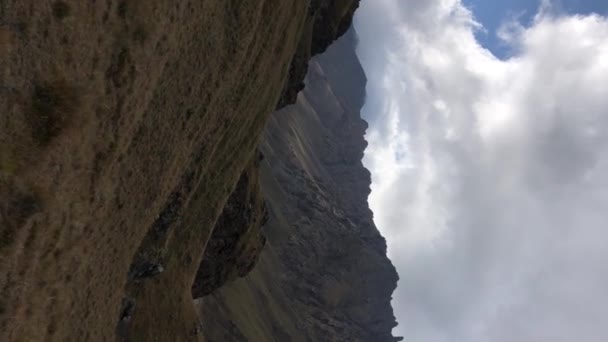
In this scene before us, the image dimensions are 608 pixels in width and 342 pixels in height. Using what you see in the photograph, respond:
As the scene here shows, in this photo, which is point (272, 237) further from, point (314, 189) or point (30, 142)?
point (30, 142)

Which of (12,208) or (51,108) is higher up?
(51,108)

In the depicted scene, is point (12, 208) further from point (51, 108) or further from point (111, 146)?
point (111, 146)

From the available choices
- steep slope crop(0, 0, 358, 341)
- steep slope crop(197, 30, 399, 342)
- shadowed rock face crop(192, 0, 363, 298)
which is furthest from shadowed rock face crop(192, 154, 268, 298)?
steep slope crop(197, 30, 399, 342)

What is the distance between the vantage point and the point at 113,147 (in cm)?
2431

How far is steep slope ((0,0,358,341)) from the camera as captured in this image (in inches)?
766

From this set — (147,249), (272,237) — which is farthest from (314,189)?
(147,249)

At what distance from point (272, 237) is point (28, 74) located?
130 m

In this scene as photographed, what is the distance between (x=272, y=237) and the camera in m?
147

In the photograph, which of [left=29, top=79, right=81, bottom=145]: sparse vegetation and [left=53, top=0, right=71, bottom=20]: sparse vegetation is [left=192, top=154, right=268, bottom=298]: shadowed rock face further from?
[left=53, top=0, right=71, bottom=20]: sparse vegetation

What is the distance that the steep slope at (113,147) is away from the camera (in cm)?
1947

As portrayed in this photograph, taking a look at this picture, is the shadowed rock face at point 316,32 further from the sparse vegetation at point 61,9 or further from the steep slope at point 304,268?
the steep slope at point 304,268

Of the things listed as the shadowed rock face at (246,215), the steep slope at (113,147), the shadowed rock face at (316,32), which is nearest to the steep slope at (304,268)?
the shadowed rock face at (246,215)

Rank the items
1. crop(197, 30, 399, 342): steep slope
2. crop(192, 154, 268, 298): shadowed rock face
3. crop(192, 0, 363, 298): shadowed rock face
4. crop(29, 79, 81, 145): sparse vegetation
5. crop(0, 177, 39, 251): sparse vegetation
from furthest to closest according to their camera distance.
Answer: crop(197, 30, 399, 342): steep slope, crop(192, 0, 363, 298): shadowed rock face, crop(192, 154, 268, 298): shadowed rock face, crop(29, 79, 81, 145): sparse vegetation, crop(0, 177, 39, 251): sparse vegetation

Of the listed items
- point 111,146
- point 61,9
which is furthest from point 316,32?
point 61,9
